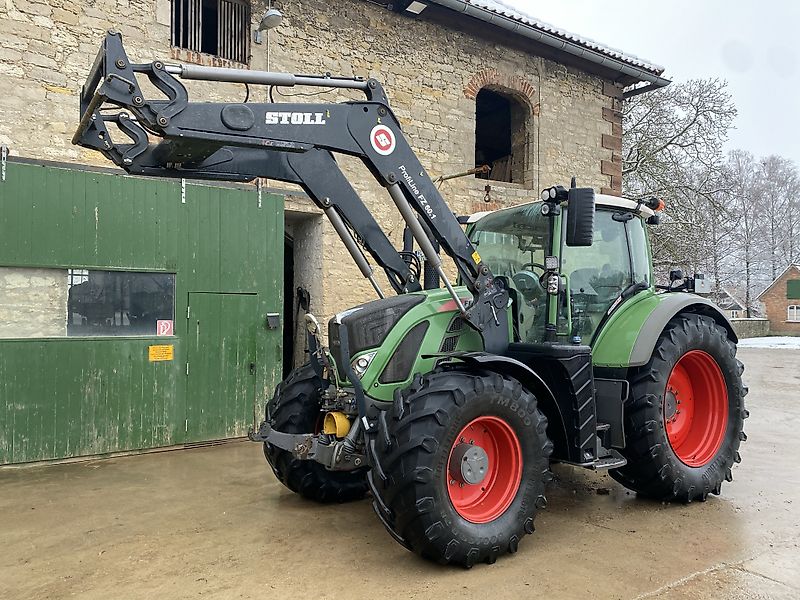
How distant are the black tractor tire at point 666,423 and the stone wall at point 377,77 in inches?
169

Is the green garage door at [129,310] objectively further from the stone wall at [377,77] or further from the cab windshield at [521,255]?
the cab windshield at [521,255]

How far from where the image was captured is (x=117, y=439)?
6.50m

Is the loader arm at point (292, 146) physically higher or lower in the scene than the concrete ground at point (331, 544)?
higher

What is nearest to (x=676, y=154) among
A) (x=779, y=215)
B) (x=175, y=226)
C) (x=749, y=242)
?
(x=175, y=226)

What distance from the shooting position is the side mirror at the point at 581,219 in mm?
4137

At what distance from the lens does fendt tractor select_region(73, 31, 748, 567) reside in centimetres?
346

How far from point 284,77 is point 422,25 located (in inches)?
227

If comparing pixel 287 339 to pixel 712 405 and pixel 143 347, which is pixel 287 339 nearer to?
pixel 143 347

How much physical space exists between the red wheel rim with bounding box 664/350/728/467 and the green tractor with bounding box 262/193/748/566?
0.01m

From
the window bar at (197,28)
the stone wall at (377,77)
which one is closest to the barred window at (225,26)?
the window bar at (197,28)

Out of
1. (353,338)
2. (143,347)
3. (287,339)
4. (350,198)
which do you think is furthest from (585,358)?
(287,339)

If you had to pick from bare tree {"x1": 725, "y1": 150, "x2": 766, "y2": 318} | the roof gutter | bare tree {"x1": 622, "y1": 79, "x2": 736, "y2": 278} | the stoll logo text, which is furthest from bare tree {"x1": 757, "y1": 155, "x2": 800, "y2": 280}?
the stoll logo text

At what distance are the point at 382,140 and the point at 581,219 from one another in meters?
1.31

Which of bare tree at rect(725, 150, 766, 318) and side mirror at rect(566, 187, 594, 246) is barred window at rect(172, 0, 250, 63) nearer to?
side mirror at rect(566, 187, 594, 246)
